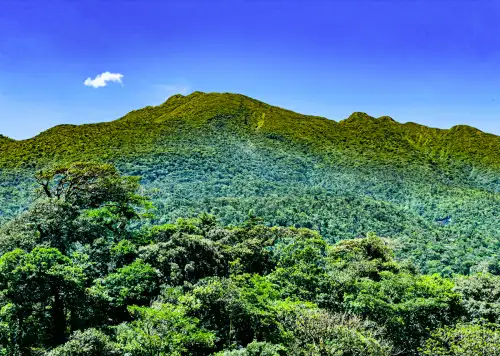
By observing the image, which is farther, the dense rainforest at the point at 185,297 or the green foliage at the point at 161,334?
the dense rainforest at the point at 185,297

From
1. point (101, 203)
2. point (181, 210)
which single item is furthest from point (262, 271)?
point (181, 210)

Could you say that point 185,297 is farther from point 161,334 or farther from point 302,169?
point 302,169

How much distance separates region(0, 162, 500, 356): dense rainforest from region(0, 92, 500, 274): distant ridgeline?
27.8 metres

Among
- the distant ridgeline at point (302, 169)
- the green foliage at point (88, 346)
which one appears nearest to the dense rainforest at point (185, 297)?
the green foliage at point (88, 346)

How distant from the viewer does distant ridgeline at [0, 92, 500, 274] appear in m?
61.3

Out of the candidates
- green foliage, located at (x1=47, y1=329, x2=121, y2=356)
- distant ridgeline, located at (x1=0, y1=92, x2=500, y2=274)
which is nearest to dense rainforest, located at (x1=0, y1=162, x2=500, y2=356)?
green foliage, located at (x1=47, y1=329, x2=121, y2=356)

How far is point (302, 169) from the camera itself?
99.5m

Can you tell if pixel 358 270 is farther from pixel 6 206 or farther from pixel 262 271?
pixel 6 206

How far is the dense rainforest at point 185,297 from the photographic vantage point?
15.6 m

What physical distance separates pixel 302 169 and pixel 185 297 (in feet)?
277

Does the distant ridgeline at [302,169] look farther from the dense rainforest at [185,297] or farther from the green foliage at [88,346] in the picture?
the green foliage at [88,346]

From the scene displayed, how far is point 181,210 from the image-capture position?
59.2 metres

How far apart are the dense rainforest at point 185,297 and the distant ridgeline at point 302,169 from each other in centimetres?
2781

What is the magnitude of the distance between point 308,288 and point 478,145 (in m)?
125
